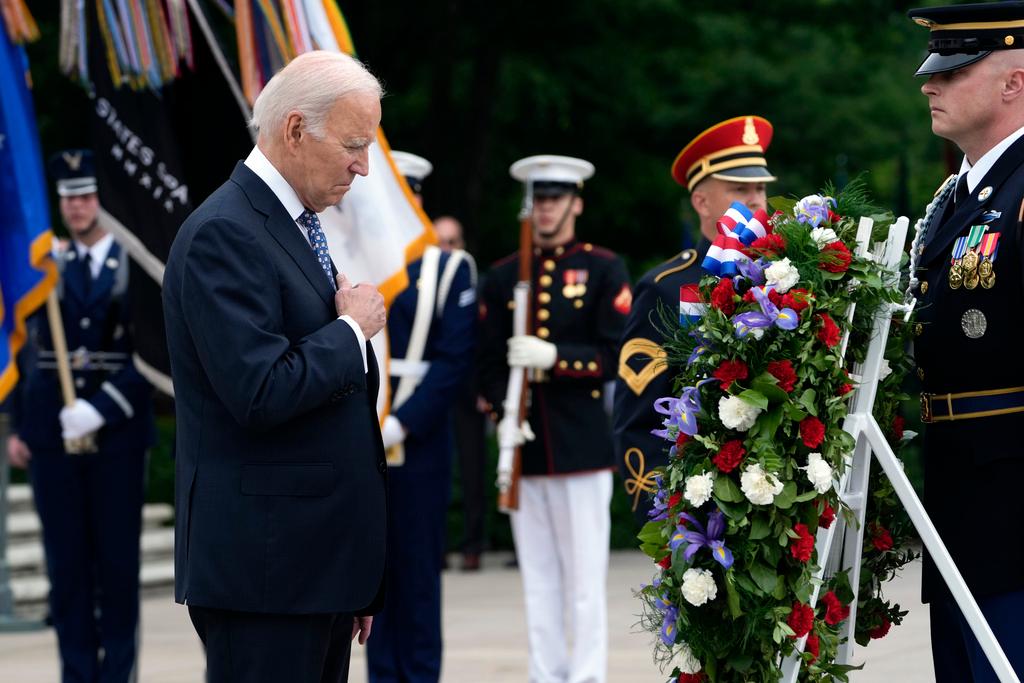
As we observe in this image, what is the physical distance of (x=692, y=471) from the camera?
398 cm

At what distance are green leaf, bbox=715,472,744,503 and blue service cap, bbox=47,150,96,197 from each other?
4.68 meters

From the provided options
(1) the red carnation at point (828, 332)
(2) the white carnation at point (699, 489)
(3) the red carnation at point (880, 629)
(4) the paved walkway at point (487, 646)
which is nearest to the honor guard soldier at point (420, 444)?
(4) the paved walkway at point (487, 646)

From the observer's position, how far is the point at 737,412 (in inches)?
154

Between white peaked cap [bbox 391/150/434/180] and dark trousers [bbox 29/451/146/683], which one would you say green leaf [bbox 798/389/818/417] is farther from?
dark trousers [bbox 29/451/146/683]

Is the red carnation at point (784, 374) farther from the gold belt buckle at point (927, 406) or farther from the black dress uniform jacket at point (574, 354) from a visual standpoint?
the black dress uniform jacket at point (574, 354)

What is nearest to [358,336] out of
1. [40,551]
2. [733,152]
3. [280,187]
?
[280,187]

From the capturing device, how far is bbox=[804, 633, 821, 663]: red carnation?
157 inches

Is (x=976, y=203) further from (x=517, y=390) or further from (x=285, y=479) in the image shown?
(x=517, y=390)

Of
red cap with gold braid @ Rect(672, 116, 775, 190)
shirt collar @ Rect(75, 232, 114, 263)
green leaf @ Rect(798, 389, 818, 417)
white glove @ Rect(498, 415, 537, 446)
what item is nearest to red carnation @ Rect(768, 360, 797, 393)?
green leaf @ Rect(798, 389, 818, 417)

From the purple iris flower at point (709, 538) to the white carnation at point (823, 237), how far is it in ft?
2.34

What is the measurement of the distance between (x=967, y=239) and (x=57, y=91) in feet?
38.9

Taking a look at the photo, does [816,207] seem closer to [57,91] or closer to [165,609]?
[165,609]

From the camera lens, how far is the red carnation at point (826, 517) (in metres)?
3.97

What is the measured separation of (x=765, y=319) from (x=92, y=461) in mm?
A: 4237
